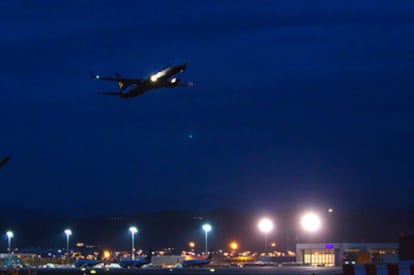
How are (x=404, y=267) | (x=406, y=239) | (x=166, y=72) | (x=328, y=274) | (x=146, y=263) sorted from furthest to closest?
(x=146, y=263) → (x=166, y=72) → (x=328, y=274) → (x=406, y=239) → (x=404, y=267)

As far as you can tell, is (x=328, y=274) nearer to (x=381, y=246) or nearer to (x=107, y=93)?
(x=107, y=93)

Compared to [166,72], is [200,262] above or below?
below

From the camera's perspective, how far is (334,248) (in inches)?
7746

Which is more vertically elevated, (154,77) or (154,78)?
(154,77)

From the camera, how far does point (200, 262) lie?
182 m

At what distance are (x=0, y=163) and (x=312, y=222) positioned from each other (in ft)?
370

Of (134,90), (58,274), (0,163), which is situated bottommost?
(58,274)

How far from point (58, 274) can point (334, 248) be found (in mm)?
86651

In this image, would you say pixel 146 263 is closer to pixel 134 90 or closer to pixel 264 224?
pixel 264 224

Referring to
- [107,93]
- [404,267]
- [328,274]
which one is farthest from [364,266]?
[107,93]

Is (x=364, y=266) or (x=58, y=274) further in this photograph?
(x=58, y=274)

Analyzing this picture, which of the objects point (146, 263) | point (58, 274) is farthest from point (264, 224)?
point (58, 274)

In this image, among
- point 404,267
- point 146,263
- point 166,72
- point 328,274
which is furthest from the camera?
point 146,263

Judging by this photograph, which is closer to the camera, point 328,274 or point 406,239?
point 406,239
